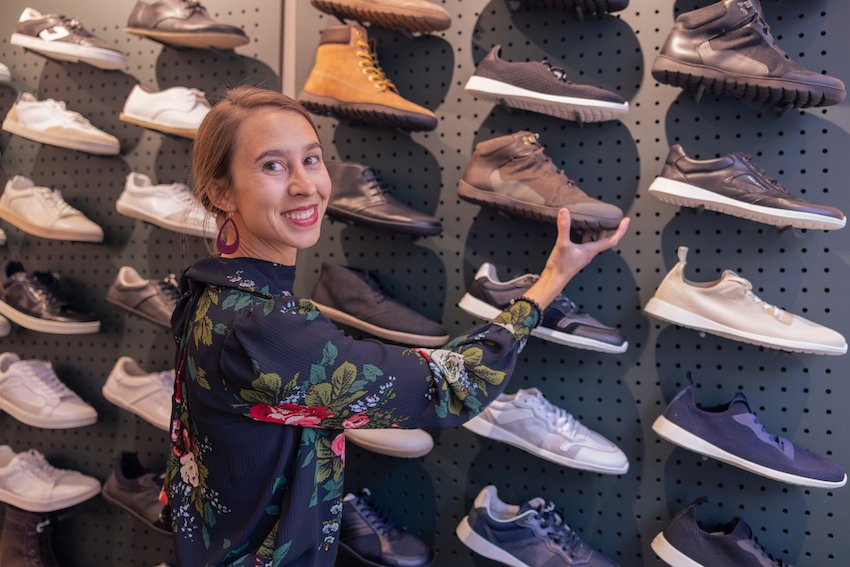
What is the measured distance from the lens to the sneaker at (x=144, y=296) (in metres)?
2.34

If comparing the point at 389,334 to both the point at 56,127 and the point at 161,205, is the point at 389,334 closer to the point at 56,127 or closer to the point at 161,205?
the point at 161,205

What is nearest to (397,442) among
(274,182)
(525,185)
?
(525,185)

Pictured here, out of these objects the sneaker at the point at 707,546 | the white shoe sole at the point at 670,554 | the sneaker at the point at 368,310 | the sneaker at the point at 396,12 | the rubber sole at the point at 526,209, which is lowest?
the white shoe sole at the point at 670,554

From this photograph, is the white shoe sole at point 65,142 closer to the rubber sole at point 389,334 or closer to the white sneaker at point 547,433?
the rubber sole at point 389,334

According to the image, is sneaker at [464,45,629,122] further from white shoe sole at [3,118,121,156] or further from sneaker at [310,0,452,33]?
white shoe sole at [3,118,121,156]

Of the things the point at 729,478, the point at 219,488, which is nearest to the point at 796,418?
the point at 729,478

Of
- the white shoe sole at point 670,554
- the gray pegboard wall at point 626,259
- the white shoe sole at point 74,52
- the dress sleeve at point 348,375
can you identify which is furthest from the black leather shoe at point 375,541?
the white shoe sole at point 74,52

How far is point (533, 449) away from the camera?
1.91 metres

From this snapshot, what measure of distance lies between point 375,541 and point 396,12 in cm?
165

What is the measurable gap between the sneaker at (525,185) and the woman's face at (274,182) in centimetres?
76

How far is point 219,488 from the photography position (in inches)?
48.8

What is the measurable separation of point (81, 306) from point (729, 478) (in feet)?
8.12

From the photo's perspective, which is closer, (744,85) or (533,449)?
(744,85)

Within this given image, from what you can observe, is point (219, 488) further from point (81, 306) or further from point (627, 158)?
point (81, 306)
